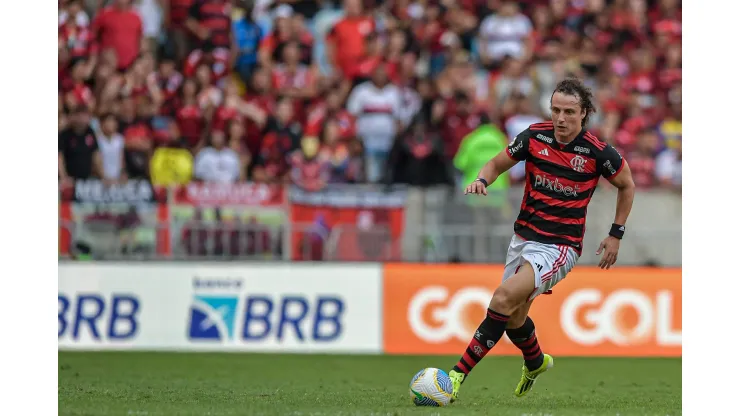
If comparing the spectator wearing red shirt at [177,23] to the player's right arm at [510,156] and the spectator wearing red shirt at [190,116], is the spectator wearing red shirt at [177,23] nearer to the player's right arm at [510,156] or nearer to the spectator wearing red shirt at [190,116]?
the spectator wearing red shirt at [190,116]

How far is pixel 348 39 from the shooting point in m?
18.8

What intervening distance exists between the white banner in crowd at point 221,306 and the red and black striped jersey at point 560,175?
6.45 metres

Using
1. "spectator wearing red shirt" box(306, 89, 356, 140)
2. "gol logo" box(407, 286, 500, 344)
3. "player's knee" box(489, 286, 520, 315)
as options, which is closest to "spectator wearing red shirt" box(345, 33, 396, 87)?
"spectator wearing red shirt" box(306, 89, 356, 140)

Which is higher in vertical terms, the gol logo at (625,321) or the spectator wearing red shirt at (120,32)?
the spectator wearing red shirt at (120,32)

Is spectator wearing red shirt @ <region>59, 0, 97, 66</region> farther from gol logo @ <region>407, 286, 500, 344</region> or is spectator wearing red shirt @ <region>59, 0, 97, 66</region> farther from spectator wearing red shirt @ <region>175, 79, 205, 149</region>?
gol logo @ <region>407, 286, 500, 344</region>

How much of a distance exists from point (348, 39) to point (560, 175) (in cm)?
1035

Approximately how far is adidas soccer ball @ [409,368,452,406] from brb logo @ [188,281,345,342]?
6715 mm

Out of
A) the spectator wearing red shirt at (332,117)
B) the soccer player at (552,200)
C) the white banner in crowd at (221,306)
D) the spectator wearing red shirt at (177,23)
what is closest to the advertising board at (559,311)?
the white banner in crowd at (221,306)

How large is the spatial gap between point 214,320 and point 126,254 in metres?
1.40

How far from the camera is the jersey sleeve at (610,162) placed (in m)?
8.91

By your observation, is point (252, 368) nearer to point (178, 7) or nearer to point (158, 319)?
point (158, 319)

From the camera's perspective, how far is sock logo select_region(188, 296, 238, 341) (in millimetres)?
15156

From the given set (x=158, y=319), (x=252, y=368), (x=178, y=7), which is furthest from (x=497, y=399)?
(x=178, y=7)

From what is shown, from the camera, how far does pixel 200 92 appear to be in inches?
703
